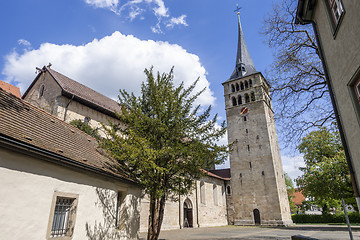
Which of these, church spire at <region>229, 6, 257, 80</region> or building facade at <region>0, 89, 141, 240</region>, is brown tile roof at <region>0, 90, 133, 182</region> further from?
church spire at <region>229, 6, 257, 80</region>

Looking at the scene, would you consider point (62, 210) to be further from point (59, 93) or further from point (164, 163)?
point (59, 93)

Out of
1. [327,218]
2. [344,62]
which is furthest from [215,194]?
[344,62]

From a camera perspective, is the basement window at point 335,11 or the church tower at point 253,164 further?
the church tower at point 253,164

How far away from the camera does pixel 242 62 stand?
41.7 m

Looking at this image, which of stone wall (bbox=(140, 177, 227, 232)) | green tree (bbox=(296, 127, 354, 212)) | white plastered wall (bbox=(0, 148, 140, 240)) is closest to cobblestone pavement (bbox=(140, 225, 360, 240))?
stone wall (bbox=(140, 177, 227, 232))

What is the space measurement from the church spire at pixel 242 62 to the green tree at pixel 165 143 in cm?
3190

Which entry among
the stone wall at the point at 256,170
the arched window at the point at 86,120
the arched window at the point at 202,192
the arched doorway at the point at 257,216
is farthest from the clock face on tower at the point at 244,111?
the arched window at the point at 86,120

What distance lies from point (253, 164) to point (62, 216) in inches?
1169

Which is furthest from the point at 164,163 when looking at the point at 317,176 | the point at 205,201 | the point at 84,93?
the point at 205,201

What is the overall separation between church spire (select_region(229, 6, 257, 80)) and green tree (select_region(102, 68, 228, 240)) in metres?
31.9

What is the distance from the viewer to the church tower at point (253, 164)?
100.0ft

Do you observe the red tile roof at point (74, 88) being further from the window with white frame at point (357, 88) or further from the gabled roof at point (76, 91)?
the window with white frame at point (357, 88)

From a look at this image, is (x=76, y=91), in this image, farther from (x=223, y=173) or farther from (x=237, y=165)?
(x=223, y=173)

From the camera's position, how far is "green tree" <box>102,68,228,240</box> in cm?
873
